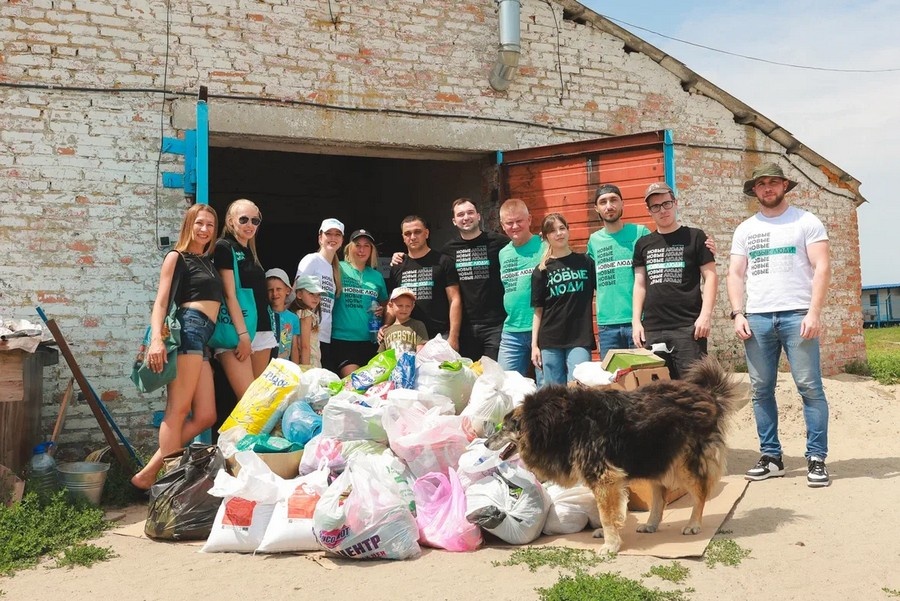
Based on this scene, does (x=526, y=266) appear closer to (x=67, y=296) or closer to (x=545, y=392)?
(x=545, y=392)

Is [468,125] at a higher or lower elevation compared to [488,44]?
lower

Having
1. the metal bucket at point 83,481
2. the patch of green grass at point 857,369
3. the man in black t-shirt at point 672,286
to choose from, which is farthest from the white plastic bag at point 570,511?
the patch of green grass at point 857,369

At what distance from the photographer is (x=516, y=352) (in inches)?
220

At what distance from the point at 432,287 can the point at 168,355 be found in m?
2.05

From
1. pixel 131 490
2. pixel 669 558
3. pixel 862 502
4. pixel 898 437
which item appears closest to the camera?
pixel 669 558

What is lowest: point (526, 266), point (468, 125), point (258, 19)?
point (526, 266)

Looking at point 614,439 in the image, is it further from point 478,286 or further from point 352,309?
point 352,309

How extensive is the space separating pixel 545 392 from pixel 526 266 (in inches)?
71.8

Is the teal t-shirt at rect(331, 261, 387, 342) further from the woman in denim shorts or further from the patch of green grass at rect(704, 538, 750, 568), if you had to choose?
the patch of green grass at rect(704, 538, 750, 568)

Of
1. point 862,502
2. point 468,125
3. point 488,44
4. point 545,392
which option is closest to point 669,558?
point 545,392

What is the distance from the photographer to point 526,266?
5.55 metres

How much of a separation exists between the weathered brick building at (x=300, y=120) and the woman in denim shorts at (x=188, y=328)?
1.35 metres

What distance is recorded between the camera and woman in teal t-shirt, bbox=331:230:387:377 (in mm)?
5977

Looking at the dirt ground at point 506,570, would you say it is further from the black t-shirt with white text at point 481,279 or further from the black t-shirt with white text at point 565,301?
the black t-shirt with white text at point 481,279
